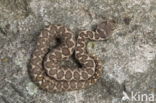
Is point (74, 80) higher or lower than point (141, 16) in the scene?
lower

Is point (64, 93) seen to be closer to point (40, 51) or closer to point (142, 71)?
point (40, 51)

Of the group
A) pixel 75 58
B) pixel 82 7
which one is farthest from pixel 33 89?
pixel 82 7

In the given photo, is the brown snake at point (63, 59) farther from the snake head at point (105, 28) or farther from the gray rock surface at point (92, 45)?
the gray rock surface at point (92, 45)

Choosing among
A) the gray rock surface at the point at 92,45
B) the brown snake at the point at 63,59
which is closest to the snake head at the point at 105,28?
the brown snake at the point at 63,59

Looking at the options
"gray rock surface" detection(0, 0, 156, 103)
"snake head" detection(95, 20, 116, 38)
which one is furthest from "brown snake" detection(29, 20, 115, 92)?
"gray rock surface" detection(0, 0, 156, 103)

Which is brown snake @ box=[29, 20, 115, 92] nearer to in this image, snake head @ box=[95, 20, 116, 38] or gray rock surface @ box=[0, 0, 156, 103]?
snake head @ box=[95, 20, 116, 38]

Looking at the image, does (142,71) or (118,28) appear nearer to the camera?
(142,71)
